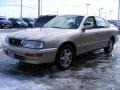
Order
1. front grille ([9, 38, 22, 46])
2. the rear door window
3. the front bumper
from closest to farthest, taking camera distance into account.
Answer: the front bumper
front grille ([9, 38, 22, 46])
the rear door window

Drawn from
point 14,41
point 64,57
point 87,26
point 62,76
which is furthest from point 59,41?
point 87,26

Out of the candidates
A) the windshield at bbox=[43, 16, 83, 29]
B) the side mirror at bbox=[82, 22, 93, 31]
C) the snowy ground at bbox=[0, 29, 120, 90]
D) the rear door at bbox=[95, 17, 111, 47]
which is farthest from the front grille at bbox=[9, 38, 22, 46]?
the rear door at bbox=[95, 17, 111, 47]

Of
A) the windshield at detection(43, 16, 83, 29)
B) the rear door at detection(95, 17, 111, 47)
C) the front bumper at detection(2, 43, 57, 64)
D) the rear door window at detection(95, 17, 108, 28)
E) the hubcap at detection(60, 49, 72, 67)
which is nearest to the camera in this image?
Answer: the front bumper at detection(2, 43, 57, 64)

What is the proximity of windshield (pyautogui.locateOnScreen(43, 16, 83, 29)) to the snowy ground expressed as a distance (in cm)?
117

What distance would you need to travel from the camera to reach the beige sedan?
650 cm

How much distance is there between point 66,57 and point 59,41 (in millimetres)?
642

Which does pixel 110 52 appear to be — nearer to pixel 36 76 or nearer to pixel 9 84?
pixel 36 76

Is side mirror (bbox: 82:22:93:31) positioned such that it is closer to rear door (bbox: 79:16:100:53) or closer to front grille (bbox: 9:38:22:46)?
rear door (bbox: 79:16:100:53)

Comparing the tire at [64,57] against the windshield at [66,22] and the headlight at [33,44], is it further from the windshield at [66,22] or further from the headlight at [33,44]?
the windshield at [66,22]

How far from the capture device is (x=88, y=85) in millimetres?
5648

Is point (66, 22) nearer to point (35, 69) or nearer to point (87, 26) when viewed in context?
point (87, 26)

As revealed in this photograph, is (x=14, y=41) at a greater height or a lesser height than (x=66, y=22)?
lesser

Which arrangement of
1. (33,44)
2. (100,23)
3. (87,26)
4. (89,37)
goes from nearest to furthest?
(33,44), (87,26), (89,37), (100,23)

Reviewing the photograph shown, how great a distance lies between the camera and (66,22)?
8.08 metres
